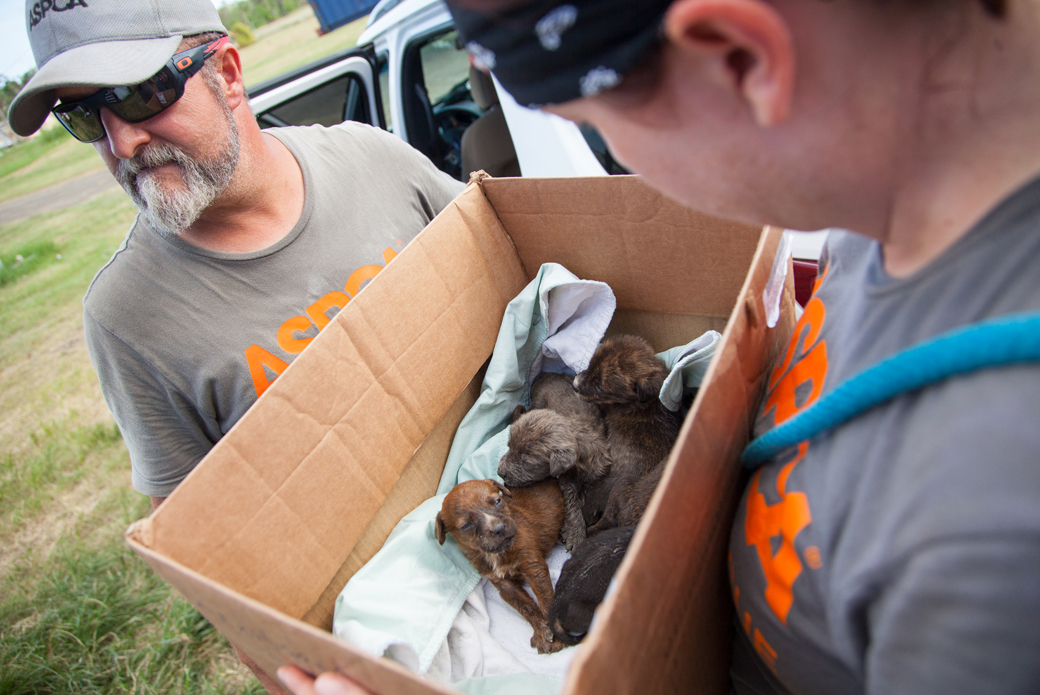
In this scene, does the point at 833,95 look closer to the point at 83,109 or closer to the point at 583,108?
the point at 583,108

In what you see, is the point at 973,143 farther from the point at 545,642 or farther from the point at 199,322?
the point at 199,322

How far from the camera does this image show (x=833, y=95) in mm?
691

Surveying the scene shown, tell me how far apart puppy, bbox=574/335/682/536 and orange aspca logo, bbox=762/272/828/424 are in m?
1.27

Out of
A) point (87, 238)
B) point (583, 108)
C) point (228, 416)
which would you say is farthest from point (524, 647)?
point (87, 238)

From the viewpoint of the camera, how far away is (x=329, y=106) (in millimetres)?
5457

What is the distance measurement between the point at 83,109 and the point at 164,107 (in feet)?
0.91

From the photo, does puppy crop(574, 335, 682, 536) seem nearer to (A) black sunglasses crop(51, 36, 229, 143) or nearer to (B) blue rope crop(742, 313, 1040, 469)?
(B) blue rope crop(742, 313, 1040, 469)

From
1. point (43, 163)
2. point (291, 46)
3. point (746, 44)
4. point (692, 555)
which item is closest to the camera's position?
point (746, 44)

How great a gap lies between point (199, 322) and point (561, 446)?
Result: 1.70 metres

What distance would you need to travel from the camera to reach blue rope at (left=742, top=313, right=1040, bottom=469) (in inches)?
24.8

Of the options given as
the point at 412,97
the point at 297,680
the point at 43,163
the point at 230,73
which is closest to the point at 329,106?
the point at 412,97

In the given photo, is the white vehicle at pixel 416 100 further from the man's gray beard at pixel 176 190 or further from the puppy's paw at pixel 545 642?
the puppy's paw at pixel 545 642

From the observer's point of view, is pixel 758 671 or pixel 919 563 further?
pixel 758 671

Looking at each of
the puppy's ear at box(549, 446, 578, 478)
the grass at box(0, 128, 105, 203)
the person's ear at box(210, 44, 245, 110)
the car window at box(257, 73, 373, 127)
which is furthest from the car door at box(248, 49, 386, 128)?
the grass at box(0, 128, 105, 203)
